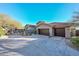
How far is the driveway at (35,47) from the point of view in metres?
4.90

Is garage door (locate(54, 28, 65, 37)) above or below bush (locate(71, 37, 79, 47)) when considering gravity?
above

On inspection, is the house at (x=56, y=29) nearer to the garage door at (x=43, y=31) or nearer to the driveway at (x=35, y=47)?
the garage door at (x=43, y=31)

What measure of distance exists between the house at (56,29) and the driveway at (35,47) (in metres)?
0.10

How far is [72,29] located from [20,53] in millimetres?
1167

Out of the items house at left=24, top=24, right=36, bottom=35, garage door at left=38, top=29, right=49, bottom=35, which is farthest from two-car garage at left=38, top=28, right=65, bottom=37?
house at left=24, top=24, right=36, bottom=35

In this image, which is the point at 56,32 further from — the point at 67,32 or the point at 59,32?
the point at 67,32

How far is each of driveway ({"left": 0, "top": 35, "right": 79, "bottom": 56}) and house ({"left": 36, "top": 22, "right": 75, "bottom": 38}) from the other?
0.34 feet

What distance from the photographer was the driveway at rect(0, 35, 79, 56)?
4902 mm

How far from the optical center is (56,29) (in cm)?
509

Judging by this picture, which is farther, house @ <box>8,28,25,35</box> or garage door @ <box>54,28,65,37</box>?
house @ <box>8,28,25,35</box>

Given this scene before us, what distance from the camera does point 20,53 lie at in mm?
4914

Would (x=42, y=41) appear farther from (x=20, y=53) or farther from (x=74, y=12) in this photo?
(x=74, y=12)

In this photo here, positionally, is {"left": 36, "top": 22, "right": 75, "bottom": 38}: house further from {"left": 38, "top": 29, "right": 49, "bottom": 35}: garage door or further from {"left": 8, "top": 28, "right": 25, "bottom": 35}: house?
{"left": 8, "top": 28, "right": 25, "bottom": 35}: house

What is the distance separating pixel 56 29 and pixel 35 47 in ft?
1.90
